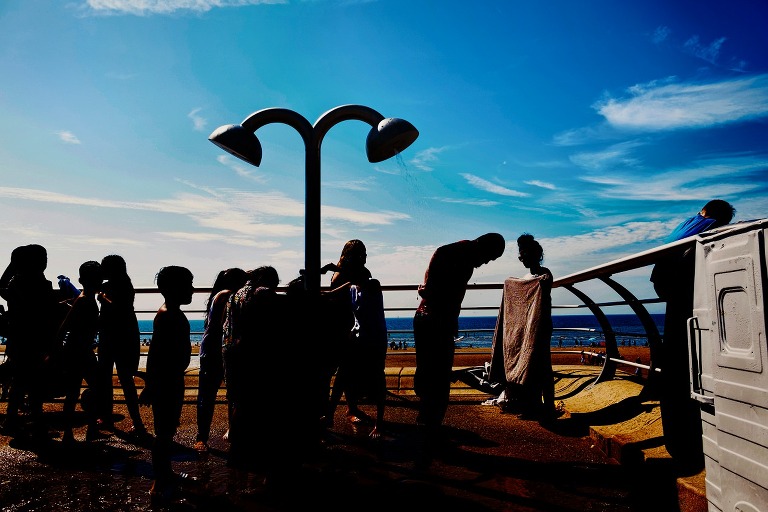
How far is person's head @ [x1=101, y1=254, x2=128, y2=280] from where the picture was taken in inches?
163

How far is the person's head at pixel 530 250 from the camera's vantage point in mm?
4980

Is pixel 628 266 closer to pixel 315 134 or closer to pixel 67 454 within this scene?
pixel 315 134

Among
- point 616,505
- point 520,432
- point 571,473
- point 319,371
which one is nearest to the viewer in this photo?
point 616,505

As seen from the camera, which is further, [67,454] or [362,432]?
[362,432]

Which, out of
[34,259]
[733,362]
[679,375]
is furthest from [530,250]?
[34,259]

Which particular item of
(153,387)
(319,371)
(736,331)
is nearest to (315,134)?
(319,371)

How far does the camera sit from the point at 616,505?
9.68ft

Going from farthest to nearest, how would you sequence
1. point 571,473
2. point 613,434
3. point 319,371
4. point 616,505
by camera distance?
1. point 613,434
2. point 571,473
3. point 319,371
4. point 616,505

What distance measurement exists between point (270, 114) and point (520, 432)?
11.7ft

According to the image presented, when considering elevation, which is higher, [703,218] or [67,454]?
[703,218]

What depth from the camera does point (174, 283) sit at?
11.0ft

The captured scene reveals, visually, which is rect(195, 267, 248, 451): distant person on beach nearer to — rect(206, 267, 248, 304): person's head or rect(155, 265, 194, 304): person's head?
rect(206, 267, 248, 304): person's head

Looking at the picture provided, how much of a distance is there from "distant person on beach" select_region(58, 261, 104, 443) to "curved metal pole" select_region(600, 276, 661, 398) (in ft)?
14.0

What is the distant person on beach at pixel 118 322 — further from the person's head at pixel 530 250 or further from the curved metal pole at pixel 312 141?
the person's head at pixel 530 250
